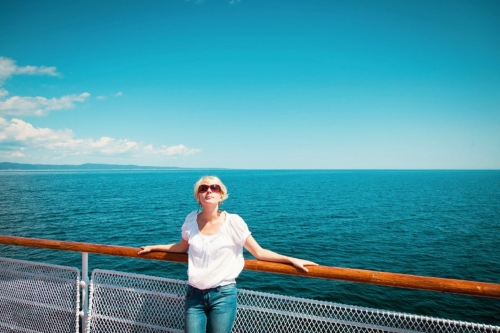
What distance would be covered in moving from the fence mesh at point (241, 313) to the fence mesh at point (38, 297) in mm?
305

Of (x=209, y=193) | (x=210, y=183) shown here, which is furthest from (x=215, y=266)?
(x=210, y=183)

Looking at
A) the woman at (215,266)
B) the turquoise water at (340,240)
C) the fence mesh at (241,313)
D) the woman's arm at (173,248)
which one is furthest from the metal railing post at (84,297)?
the turquoise water at (340,240)

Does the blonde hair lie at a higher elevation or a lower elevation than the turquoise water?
higher

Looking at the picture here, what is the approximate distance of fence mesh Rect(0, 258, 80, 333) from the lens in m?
3.11

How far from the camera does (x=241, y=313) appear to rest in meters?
2.62

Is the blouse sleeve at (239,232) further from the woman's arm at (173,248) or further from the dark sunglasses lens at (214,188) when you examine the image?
the woman's arm at (173,248)

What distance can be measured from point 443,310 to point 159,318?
15409mm

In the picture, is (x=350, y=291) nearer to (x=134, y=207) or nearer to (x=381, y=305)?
(x=381, y=305)

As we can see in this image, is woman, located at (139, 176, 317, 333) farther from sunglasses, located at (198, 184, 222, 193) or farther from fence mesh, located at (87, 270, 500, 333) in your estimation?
fence mesh, located at (87, 270, 500, 333)

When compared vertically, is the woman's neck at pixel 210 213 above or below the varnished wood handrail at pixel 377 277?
above

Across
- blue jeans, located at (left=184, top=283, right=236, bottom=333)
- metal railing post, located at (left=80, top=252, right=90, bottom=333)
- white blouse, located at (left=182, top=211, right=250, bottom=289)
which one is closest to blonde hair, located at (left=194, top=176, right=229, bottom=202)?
white blouse, located at (left=182, top=211, right=250, bottom=289)

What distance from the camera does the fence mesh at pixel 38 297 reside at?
10.2ft

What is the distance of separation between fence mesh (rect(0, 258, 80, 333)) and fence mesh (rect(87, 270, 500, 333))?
305mm

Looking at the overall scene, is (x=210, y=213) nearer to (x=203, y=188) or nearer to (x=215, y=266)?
(x=203, y=188)
